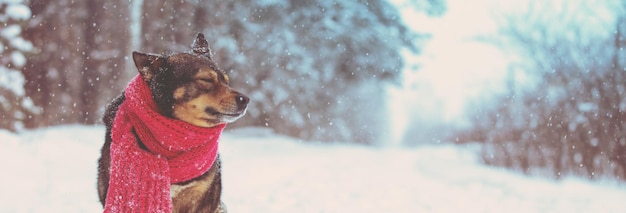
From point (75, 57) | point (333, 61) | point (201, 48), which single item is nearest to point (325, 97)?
point (333, 61)

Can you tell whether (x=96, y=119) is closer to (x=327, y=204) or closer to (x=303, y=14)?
(x=303, y=14)

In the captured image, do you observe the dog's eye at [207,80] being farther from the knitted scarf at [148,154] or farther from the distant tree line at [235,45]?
the distant tree line at [235,45]

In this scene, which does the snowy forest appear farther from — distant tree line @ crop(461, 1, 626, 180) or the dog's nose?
the dog's nose

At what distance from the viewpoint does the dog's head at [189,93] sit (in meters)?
3.31

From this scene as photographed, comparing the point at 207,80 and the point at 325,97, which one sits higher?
the point at 325,97

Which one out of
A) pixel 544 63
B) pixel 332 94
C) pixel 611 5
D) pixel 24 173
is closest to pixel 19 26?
pixel 24 173

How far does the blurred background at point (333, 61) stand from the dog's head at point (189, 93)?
28.7 feet

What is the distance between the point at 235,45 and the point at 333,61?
9.13 feet

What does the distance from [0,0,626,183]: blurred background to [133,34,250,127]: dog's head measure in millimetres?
8752

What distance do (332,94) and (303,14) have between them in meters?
3.55

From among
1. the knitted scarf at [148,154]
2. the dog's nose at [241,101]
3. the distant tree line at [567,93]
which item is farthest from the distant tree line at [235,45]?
the dog's nose at [241,101]

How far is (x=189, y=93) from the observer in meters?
3.33

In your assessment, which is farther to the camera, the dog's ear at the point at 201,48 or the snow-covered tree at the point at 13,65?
the snow-covered tree at the point at 13,65

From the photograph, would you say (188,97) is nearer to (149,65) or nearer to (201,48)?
(149,65)
